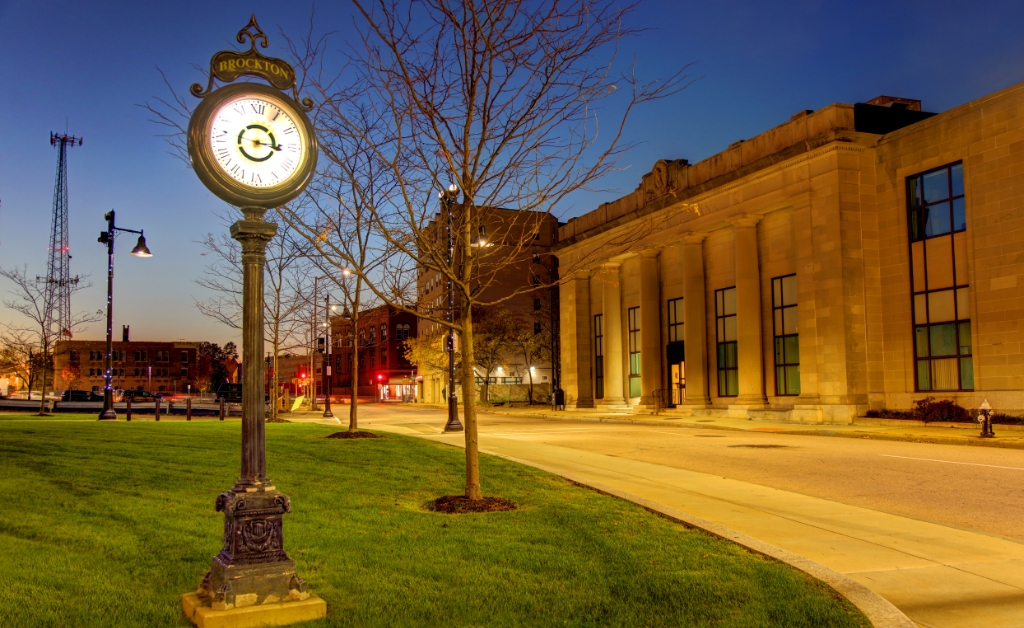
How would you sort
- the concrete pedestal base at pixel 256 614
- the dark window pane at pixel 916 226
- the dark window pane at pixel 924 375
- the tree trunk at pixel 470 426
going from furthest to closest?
the dark window pane at pixel 916 226
the dark window pane at pixel 924 375
the tree trunk at pixel 470 426
the concrete pedestal base at pixel 256 614

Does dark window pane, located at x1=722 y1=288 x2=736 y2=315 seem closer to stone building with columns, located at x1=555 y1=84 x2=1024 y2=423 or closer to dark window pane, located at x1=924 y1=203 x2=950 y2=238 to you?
stone building with columns, located at x1=555 y1=84 x2=1024 y2=423

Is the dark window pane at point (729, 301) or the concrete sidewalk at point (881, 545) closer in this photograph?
the concrete sidewalk at point (881, 545)

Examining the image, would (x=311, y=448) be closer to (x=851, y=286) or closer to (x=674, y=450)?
(x=674, y=450)

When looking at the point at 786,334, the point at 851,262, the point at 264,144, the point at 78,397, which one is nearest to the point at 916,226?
the point at 851,262

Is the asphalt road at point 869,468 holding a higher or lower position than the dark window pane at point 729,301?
lower

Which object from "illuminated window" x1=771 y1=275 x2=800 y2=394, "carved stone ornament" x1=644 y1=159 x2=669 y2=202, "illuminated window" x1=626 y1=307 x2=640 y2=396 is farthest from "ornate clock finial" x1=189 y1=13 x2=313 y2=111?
"illuminated window" x1=626 y1=307 x2=640 y2=396

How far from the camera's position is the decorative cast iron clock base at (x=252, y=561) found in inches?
203

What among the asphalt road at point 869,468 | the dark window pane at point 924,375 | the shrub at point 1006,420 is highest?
the dark window pane at point 924,375

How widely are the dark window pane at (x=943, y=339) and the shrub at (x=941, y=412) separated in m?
2.00

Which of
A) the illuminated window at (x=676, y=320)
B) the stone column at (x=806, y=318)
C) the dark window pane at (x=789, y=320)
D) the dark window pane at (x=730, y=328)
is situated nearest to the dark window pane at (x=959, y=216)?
the stone column at (x=806, y=318)

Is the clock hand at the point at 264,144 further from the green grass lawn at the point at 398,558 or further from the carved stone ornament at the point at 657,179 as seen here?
the carved stone ornament at the point at 657,179

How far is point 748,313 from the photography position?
36.7m

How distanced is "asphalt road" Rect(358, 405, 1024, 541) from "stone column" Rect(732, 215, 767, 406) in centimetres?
1098

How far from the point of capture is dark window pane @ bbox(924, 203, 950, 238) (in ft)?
95.0
